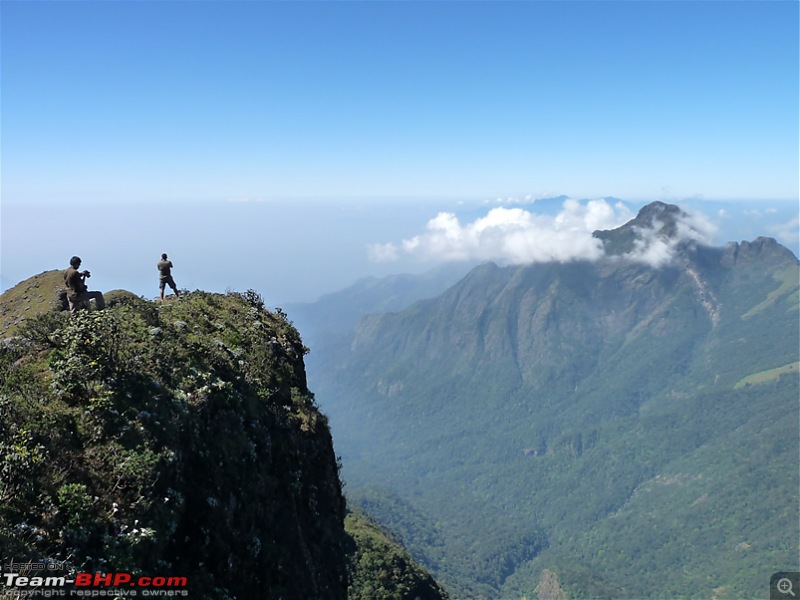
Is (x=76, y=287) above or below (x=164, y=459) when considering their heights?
above

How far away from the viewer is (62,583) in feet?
35.5

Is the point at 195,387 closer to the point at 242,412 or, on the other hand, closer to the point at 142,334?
the point at 242,412

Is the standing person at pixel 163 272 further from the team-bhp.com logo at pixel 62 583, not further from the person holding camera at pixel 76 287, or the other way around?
the team-bhp.com logo at pixel 62 583

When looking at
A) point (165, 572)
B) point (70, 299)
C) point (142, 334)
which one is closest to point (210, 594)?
point (165, 572)

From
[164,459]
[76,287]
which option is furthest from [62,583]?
[76,287]

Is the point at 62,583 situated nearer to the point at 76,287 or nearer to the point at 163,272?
the point at 76,287

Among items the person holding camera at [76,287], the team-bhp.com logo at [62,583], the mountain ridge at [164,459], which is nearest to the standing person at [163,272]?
the mountain ridge at [164,459]

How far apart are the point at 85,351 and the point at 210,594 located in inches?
334

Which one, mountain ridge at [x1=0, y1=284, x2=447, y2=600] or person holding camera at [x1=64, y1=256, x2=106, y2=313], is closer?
mountain ridge at [x1=0, y1=284, x2=447, y2=600]

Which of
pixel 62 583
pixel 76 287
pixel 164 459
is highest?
pixel 76 287

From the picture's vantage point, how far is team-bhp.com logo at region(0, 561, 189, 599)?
1039 cm

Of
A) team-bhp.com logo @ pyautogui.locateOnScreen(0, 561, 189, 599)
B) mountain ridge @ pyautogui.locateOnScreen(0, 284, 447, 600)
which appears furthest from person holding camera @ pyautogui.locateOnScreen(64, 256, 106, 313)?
team-bhp.com logo @ pyautogui.locateOnScreen(0, 561, 189, 599)

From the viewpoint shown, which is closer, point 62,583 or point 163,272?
point 62,583

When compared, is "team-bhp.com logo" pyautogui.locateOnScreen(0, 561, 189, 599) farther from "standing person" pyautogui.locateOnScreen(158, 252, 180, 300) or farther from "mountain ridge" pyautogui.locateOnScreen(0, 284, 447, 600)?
"standing person" pyautogui.locateOnScreen(158, 252, 180, 300)
